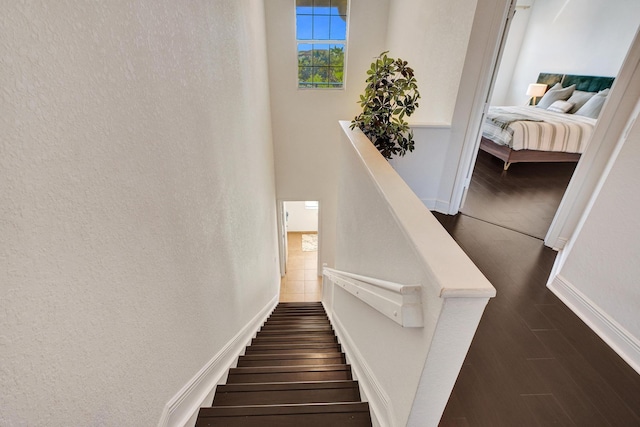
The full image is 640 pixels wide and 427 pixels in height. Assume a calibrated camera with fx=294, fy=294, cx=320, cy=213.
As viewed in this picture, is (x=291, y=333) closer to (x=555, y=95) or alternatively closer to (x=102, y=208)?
(x=102, y=208)

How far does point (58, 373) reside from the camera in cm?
59

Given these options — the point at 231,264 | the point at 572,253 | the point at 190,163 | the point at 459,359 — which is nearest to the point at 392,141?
the point at 572,253

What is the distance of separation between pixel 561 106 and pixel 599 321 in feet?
17.1

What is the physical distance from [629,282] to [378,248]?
1471mm

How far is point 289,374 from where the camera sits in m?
1.82

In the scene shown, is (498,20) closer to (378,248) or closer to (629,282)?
(629,282)

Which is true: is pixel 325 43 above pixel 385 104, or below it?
above

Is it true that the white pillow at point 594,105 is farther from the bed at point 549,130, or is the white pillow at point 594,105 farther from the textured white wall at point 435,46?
the textured white wall at point 435,46

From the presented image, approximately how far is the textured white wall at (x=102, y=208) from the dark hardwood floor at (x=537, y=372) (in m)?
1.33

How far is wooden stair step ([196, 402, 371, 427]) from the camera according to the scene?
1304 millimetres

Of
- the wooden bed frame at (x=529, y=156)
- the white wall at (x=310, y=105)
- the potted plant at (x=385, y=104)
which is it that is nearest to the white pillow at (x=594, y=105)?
the wooden bed frame at (x=529, y=156)

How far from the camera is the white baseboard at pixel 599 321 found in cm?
162

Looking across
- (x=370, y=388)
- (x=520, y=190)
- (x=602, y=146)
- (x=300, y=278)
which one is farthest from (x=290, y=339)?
(x=300, y=278)

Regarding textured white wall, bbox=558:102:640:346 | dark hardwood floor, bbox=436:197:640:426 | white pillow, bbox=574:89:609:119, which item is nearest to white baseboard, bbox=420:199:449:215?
dark hardwood floor, bbox=436:197:640:426
